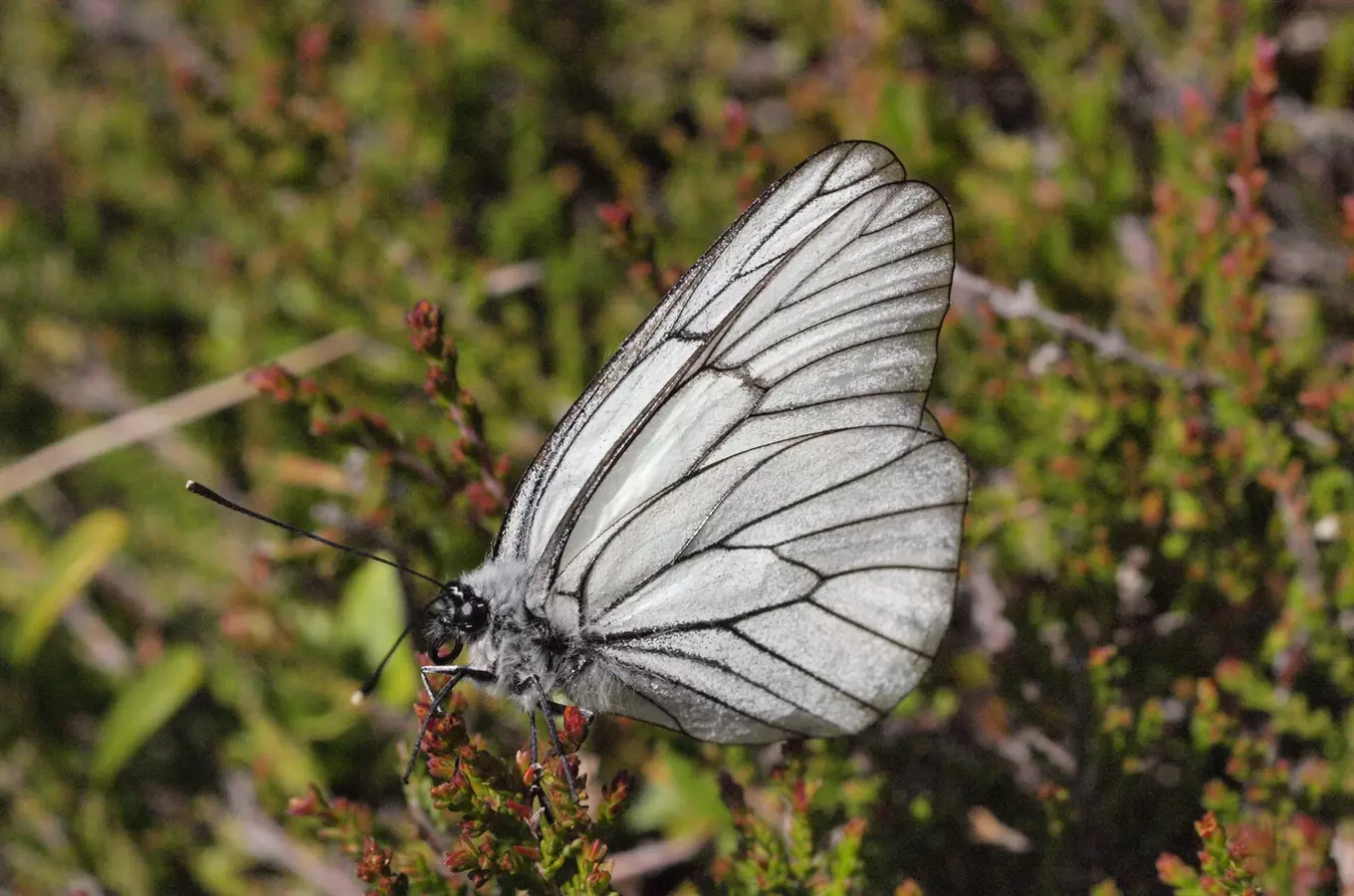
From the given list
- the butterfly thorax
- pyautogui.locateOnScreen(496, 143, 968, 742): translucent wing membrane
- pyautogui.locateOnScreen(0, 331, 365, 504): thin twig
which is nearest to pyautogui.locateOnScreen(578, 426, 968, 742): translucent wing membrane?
pyautogui.locateOnScreen(496, 143, 968, 742): translucent wing membrane

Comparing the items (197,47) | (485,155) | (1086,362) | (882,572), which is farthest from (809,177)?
(197,47)

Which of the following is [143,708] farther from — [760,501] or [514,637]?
[760,501]

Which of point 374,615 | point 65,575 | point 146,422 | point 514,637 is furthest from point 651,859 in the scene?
point 146,422

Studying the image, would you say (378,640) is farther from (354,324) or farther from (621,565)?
(621,565)

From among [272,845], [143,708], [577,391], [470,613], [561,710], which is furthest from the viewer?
[577,391]

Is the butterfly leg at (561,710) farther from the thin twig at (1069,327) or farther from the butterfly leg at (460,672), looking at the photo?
the thin twig at (1069,327)
